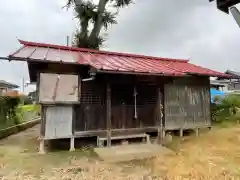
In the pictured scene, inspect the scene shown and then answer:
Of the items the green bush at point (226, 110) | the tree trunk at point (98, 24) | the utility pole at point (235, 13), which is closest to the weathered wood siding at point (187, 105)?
the green bush at point (226, 110)

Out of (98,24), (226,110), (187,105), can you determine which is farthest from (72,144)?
(98,24)

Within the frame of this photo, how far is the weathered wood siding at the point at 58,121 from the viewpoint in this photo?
8.00 m

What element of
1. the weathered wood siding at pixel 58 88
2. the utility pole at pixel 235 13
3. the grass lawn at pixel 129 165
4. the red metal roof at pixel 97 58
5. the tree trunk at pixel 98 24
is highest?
the tree trunk at pixel 98 24

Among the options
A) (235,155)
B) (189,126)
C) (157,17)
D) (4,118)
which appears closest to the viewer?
(235,155)

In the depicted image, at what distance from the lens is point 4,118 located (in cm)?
1213

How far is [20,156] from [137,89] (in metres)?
4.90

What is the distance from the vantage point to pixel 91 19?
54.3ft

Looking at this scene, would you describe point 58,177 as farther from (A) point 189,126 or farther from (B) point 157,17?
(B) point 157,17

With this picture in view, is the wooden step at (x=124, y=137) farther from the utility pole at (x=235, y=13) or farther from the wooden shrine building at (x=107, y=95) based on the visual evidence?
the utility pole at (x=235, y=13)

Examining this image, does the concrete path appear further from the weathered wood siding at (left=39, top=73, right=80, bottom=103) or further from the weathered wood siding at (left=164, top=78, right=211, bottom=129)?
the weathered wood siding at (left=39, top=73, right=80, bottom=103)

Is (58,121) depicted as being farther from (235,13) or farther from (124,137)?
(235,13)

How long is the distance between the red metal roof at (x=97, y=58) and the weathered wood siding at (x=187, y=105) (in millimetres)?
753

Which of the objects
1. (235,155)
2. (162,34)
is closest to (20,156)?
(235,155)

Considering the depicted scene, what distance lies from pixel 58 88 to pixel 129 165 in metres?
3.60
